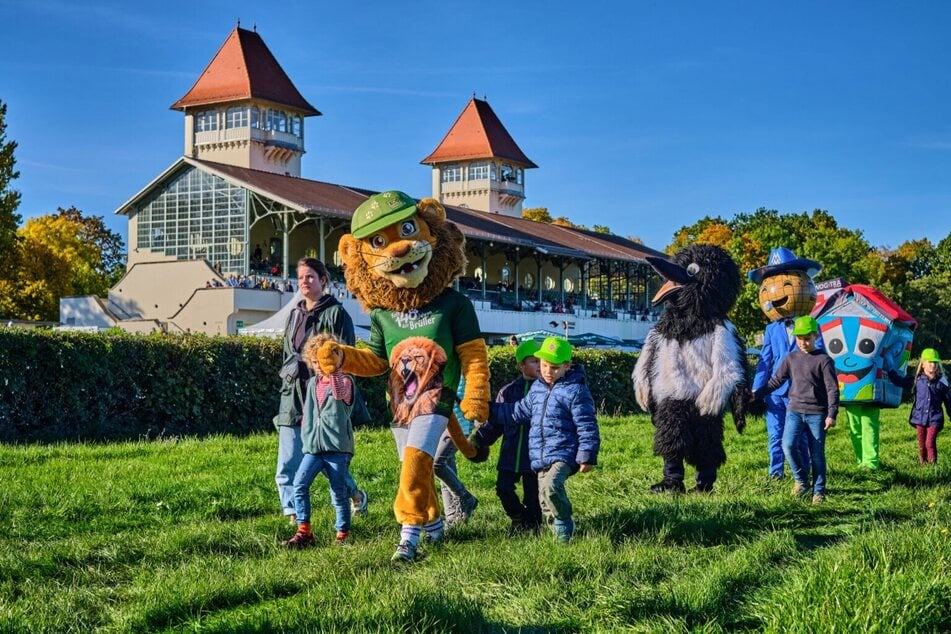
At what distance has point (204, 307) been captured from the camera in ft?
131

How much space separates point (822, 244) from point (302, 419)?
52622 mm

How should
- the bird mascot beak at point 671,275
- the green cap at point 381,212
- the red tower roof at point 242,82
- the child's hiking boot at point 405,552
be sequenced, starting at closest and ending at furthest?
the child's hiking boot at point 405,552
the green cap at point 381,212
the bird mascot beak at point 671,275
the red tower roof at point 242,82

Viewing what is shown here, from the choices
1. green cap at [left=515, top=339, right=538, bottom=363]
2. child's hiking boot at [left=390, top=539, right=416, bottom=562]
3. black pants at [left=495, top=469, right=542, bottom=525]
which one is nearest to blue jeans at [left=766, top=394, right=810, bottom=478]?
black pants at [left=495, top=469, right=542, bottom=525]

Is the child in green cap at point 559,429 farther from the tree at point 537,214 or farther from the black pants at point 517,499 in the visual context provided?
the tree at point 537,214

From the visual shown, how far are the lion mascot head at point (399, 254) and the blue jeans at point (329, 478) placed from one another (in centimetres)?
104

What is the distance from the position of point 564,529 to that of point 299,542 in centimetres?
167

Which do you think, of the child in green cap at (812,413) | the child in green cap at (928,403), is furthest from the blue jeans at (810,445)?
the child in green cap at (928,403)

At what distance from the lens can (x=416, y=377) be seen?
7062 millimetres

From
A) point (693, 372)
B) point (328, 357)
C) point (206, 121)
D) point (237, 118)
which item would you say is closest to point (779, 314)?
point (693, 372)

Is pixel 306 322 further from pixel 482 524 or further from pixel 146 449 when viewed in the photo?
pixel 146 449

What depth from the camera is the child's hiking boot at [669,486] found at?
965cm

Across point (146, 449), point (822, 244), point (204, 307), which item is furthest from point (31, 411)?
point (822, 244)

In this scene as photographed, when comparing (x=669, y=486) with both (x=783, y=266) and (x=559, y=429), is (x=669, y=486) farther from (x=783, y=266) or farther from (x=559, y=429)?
(x=783, y=266)

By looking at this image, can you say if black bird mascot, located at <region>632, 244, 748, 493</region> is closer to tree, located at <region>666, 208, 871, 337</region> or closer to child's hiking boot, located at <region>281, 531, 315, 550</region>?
child's hiking boot, located at <region>281, 531, 315, 550</region>
